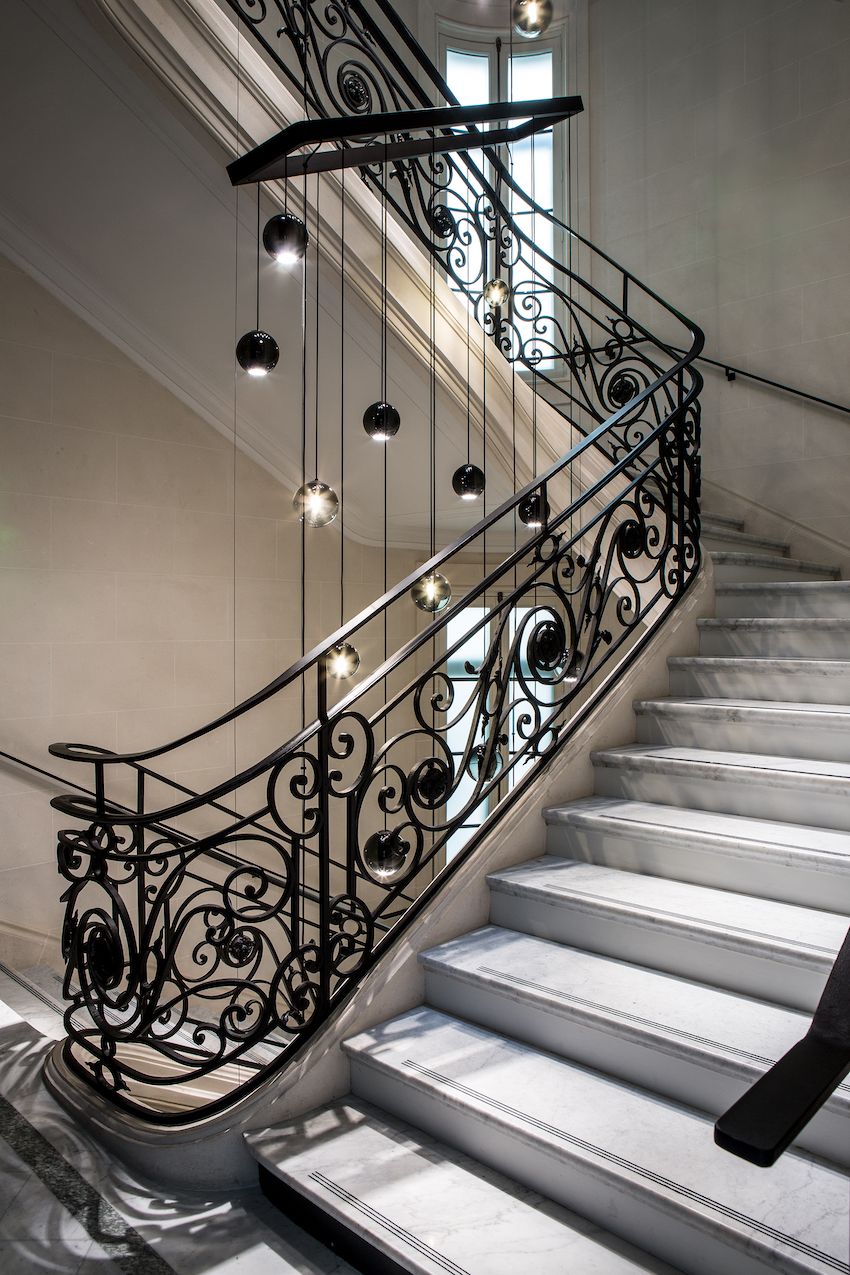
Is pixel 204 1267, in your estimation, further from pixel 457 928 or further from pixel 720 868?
pixel 720 868

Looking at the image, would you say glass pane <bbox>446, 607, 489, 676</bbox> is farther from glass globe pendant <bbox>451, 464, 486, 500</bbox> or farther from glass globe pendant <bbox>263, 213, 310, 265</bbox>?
glass globe pendant <bbox>263, 213, 310, 265</bbox>

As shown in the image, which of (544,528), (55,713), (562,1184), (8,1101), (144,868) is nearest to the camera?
(562,1184)

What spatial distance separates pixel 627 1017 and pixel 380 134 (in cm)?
325

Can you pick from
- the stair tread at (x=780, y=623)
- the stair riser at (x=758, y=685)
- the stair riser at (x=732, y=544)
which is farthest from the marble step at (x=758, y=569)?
the stair riser at (x=758, y=685)

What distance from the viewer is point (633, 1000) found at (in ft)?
7.70

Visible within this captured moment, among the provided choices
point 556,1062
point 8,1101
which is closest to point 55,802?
point 8,1101

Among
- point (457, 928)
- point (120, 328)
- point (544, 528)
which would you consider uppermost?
point (120, 328)

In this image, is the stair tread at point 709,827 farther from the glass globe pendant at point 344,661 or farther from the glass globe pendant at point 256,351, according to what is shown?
the glass globe pendant at point 256,351

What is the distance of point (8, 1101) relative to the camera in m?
2.88

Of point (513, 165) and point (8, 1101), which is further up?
point (513, 165)

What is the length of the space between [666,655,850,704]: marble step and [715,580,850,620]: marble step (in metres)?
0.43

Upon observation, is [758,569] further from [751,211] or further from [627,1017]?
[751,211]

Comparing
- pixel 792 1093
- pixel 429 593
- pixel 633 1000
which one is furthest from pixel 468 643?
pixel 792 1093

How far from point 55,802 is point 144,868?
1.44ft
